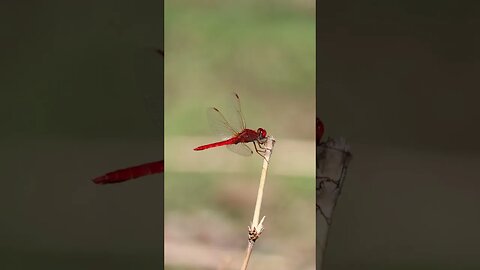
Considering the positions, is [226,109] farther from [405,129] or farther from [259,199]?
[405,129]

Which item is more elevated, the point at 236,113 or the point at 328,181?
the point at 236,113

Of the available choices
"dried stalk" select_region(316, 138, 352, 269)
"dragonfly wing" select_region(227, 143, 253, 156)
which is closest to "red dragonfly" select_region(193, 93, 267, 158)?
"dragonfly wing" select_region(227, 143, 253, 156)
